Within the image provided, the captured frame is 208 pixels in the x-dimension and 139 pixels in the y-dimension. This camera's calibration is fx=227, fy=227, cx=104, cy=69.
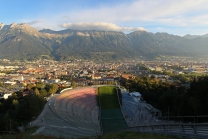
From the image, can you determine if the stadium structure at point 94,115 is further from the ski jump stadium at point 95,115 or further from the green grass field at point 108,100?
the green grass field at point 108,100

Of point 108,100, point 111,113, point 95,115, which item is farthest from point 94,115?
point 108,100

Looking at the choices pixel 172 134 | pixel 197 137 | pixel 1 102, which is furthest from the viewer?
pixel 1 102

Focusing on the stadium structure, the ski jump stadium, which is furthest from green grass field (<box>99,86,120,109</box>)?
the stadium structure

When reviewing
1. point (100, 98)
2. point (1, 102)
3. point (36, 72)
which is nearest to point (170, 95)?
point (100, 98)

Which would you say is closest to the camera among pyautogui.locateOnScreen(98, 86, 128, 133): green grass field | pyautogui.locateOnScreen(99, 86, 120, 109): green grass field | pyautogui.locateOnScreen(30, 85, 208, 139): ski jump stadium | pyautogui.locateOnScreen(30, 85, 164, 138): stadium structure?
pyautogui.locateOnScreen(30, 85, 208, 139): ski jump stadium

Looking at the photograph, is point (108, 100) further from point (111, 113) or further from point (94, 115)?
point (94, 115)

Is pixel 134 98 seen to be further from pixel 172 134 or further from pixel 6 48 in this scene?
pixel 6 48

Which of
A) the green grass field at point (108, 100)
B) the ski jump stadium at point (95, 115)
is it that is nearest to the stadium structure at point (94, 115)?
the ski jump stadium at point (95, 115)

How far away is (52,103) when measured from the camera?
2538cm

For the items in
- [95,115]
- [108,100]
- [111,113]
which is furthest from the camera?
[108,100]

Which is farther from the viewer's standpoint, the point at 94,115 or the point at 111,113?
the point at 111,113

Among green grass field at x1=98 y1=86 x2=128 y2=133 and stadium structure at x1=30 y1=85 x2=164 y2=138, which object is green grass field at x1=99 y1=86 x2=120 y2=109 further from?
stadium structure at x1=30 y1=85 x2=164 y2=138

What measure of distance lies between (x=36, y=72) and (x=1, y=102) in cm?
5895

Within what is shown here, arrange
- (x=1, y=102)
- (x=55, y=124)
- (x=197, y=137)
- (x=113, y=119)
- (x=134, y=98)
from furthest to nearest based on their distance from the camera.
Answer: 1. (x=134, y=98)
2. (x=1, y=102)
3. (x=113, y=119)
4. (x=55, y=124)
5. (x=197, y=137)
